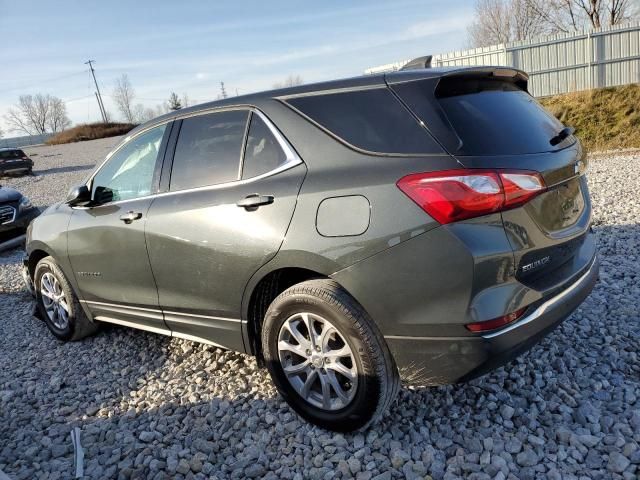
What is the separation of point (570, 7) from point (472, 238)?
98.2ft

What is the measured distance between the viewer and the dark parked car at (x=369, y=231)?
2182 mm

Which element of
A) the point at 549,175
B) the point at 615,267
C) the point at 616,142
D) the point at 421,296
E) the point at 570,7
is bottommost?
the point at 616,142

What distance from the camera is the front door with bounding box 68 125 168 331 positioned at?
11.3 ft

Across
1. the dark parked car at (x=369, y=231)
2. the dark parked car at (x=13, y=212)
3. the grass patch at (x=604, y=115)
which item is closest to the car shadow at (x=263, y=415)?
the dark parked car at (x=369, y=231)

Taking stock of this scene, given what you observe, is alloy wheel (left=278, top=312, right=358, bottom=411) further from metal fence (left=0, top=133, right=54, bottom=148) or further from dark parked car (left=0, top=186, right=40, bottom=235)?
metal fence (left=0, top=133, right=54, bottom=148)

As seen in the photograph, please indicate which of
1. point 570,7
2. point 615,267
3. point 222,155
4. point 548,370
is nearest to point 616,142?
point 615,267

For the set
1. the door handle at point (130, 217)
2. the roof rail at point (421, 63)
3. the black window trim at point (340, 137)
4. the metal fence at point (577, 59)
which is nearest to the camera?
the black window trim at point (340, 137)

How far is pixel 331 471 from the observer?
2453 mm

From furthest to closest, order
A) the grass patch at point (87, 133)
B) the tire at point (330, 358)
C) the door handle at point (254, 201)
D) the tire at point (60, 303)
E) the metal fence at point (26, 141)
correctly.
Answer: the metal fence at point (26, 141)
the grass patch at point (87, 133)
the tire at point (60, 303)
the door handle at point (254, 201)
the tire at point (330, 358)

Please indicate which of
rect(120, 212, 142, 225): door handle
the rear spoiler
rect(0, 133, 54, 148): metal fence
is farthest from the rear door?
rect(0, 133, 54, 148): metal fence

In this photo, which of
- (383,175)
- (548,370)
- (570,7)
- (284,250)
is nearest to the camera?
(383,175)

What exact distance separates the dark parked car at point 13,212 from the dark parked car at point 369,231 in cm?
697

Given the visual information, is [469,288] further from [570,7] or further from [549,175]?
[570,7]

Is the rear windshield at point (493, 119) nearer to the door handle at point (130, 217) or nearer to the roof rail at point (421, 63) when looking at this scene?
the roof rail at point (421, 63)
